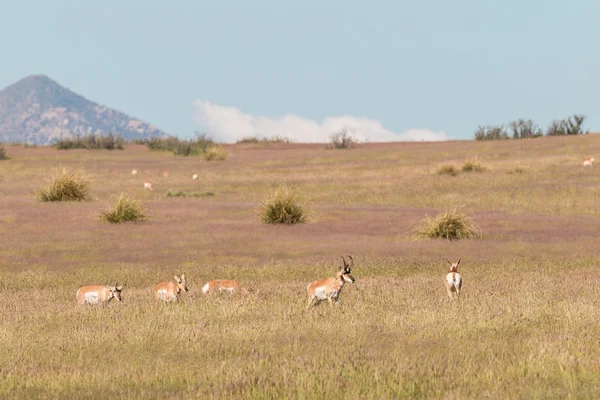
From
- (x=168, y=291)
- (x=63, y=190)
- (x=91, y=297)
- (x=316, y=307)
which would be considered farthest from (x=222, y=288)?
(x=63, y=190)

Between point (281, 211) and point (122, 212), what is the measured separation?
5.31 m

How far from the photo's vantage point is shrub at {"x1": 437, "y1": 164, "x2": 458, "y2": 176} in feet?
156

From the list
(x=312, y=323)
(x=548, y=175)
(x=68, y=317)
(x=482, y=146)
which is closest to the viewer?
(x=312, y=323)

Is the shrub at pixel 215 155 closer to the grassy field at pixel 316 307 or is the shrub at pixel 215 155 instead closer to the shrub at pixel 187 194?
the grassy field at pixel 316 307

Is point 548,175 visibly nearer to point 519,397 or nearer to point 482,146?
point 482,146

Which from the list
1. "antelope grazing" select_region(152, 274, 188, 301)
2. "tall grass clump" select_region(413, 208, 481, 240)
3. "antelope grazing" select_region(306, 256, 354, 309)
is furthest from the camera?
"tall grass clump" select_region(413, 208, 481, 240)

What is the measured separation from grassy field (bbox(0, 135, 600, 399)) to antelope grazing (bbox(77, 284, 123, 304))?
0.53 metres

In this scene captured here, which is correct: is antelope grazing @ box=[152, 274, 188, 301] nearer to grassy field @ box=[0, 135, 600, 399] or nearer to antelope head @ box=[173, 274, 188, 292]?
antelope head @ box=[173, 274, 188, 292]

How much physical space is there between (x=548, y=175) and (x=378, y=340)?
3635 cm

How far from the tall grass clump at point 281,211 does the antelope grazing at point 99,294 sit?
43.3ft

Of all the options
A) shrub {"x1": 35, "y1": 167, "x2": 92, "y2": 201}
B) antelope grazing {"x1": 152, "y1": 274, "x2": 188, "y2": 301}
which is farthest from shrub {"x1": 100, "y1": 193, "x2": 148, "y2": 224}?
antelope grazing {"x1": 152, "y1": 274, "x2": 188, "y2": 301}

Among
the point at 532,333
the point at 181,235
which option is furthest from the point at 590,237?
the point at 532,333

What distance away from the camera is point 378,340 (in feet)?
37.2

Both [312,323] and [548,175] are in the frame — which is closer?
[312,323]
